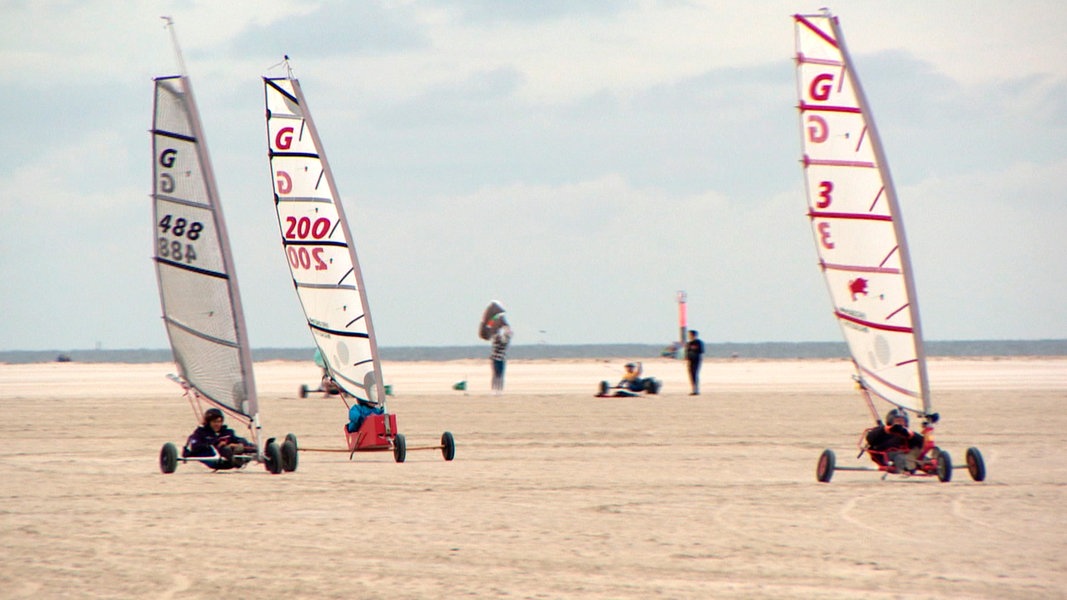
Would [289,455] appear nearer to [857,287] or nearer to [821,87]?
[857,287]

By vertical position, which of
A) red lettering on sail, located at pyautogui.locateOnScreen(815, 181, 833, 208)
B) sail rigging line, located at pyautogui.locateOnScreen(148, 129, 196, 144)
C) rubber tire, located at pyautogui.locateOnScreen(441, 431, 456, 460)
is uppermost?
sail rigging line, located at pyautogui.locateOnScreen(148, 129, 196, 144)

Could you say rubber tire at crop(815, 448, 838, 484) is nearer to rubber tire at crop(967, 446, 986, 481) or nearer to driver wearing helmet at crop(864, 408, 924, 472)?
driver wearing helmet at crop(864, 408, 924, 472)

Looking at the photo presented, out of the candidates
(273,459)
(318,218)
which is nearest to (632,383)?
(318,218)

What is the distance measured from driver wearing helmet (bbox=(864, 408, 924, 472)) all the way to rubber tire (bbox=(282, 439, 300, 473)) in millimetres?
6015

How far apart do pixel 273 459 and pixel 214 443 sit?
894mm

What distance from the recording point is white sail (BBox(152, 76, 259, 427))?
14578 millimetres

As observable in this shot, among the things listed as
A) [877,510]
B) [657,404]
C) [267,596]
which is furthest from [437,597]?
[657,404]

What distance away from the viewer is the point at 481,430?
805 inches

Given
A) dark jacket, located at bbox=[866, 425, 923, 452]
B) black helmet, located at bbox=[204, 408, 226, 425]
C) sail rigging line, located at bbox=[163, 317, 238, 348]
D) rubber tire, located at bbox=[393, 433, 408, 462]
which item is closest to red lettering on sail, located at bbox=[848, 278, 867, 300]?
dark jacket, located at bbox=[866, 425, 923, 452]

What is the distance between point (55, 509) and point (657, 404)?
17550mm

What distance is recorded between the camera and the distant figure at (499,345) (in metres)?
31.2

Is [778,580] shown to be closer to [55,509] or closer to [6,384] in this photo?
[55,509]

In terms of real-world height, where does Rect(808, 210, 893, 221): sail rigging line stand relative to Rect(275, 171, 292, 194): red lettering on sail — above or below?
below

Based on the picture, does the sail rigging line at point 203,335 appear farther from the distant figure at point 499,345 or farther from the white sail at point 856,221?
the distant figure at point 499,345
